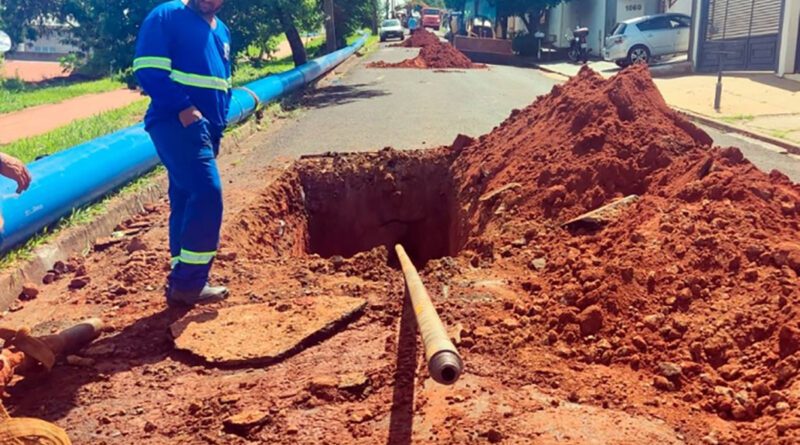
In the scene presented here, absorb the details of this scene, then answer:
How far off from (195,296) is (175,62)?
1.47 meters

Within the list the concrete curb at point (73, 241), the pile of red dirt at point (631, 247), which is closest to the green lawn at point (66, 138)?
the concrete curb at point (73, 241)

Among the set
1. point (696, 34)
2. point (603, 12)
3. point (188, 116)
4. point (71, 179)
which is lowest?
point (71, 179)

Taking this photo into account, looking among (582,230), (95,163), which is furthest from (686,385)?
(95,163)

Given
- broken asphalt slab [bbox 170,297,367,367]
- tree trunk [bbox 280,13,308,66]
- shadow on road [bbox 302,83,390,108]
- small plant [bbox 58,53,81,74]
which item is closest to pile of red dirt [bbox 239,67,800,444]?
broken asphalt slab [bbox 170,297,367,367]

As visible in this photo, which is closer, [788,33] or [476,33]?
[788,33]

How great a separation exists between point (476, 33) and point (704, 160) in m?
42.8

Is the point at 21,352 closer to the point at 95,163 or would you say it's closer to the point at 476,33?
the point at 95,163

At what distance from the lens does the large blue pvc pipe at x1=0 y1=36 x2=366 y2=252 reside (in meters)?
5.39

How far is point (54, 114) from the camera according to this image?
17453 mm

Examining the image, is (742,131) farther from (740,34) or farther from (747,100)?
(740,34)

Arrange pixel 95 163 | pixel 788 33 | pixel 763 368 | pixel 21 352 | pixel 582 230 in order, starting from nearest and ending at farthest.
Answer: pixel 763 368 < pixel 21 352 < pixel 582 230 < pixel 95 163 < pixel 788 33

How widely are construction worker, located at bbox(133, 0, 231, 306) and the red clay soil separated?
334 mm

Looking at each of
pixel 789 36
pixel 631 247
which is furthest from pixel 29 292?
pixel 789 36

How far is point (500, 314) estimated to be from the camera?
4176mm
